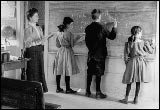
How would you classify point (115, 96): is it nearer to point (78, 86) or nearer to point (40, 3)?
point (78, 86)

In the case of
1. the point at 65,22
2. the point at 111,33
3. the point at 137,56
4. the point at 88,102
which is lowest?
the point at 88,102

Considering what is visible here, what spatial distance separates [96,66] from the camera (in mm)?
4242

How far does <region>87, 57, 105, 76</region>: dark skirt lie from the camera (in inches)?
167

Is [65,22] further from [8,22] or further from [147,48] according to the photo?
[8,22]

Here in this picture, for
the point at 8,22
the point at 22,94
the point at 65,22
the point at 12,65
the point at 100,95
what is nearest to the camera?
the point at 22,94

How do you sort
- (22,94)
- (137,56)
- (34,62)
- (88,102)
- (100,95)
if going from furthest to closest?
(100,95) → (34,62) → (88,102) → (137,56) → (22,94)

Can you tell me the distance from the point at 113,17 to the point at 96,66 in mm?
871

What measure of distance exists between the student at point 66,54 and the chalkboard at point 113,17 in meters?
0.30

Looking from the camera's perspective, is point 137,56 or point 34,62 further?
point 34,62

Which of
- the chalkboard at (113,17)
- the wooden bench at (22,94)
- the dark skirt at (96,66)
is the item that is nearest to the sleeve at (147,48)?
the chalkboard at (113,17)

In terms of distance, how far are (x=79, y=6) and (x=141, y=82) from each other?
1666 mm

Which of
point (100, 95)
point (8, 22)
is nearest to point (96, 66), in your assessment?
point (100, 95)

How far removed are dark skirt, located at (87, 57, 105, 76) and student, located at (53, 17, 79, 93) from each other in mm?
381

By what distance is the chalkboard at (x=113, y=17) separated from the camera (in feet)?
13.8
